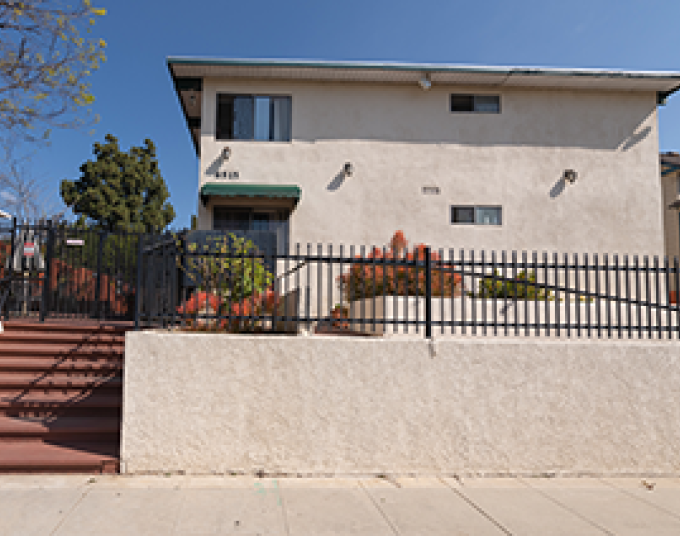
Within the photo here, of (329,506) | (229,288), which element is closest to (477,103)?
(229,288)

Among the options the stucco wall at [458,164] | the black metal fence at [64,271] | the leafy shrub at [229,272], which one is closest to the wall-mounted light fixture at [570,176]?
the stucco wall at [458,164]

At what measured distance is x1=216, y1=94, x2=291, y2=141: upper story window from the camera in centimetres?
1384

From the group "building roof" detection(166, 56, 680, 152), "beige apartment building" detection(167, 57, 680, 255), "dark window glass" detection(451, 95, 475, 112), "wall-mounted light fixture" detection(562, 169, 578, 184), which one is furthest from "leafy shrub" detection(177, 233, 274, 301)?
"wall-mounted light fixture" detection(562, 169, 578, 184)

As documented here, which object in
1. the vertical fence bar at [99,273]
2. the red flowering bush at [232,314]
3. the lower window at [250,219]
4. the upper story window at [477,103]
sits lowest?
the red flowering bush at [232,314]

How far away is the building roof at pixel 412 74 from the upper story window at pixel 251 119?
69 cm

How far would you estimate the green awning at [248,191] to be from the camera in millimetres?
12867

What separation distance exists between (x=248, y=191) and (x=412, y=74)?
5.92 metres

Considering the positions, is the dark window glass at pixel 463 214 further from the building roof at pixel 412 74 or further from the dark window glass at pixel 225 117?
the dark window glass at pixel 225 117

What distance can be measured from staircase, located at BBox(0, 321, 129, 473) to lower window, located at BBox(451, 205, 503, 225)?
996 centimetres

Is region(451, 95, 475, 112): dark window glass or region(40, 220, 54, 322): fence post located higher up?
region(451, 95, 475, 112): dark window glass

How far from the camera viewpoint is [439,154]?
1412 centimetres

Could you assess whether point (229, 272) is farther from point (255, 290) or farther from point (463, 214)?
point (463, 214)

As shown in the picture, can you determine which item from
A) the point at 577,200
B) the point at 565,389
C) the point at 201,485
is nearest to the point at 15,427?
the point at 201,485

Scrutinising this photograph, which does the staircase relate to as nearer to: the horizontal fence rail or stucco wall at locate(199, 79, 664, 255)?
the horizontal fence rail
